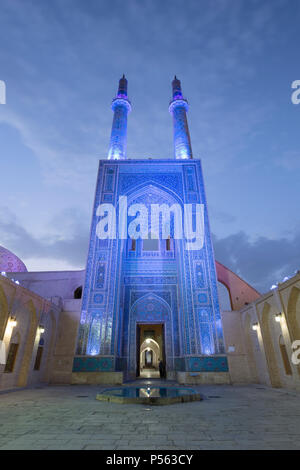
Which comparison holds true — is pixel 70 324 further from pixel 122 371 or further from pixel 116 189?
pixel 116 189

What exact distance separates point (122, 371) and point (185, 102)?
16.0m

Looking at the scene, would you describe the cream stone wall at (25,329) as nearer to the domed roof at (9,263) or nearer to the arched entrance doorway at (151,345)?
the domed roof at (9,263)

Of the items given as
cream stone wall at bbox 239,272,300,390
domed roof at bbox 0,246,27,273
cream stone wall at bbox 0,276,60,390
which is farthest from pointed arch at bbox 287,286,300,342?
domed roof at bbox 0,246,27,273

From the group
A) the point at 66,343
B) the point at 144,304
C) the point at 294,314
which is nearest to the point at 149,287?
the point at 144,304

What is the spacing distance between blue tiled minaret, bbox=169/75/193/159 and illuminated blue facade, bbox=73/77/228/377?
125cm

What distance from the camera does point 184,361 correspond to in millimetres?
10258

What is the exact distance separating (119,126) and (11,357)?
514 inches

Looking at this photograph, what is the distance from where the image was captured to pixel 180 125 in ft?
51.7

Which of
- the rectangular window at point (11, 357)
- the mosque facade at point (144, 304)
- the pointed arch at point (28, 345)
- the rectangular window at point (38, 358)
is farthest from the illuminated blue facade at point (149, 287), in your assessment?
the rectangular window at point (11, 357)

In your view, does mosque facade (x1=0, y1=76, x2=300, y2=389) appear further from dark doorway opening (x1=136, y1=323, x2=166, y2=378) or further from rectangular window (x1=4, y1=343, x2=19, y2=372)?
dark doorway opening (x1=136, y1=323, x2=166, y2=378)

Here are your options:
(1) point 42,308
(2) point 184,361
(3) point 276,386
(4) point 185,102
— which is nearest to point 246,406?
(3) point 276,386

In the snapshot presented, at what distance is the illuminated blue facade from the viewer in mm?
10133

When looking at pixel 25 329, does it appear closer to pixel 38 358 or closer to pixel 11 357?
pixel 11 357

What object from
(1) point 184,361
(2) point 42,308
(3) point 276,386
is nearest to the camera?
(3) point 276,386
